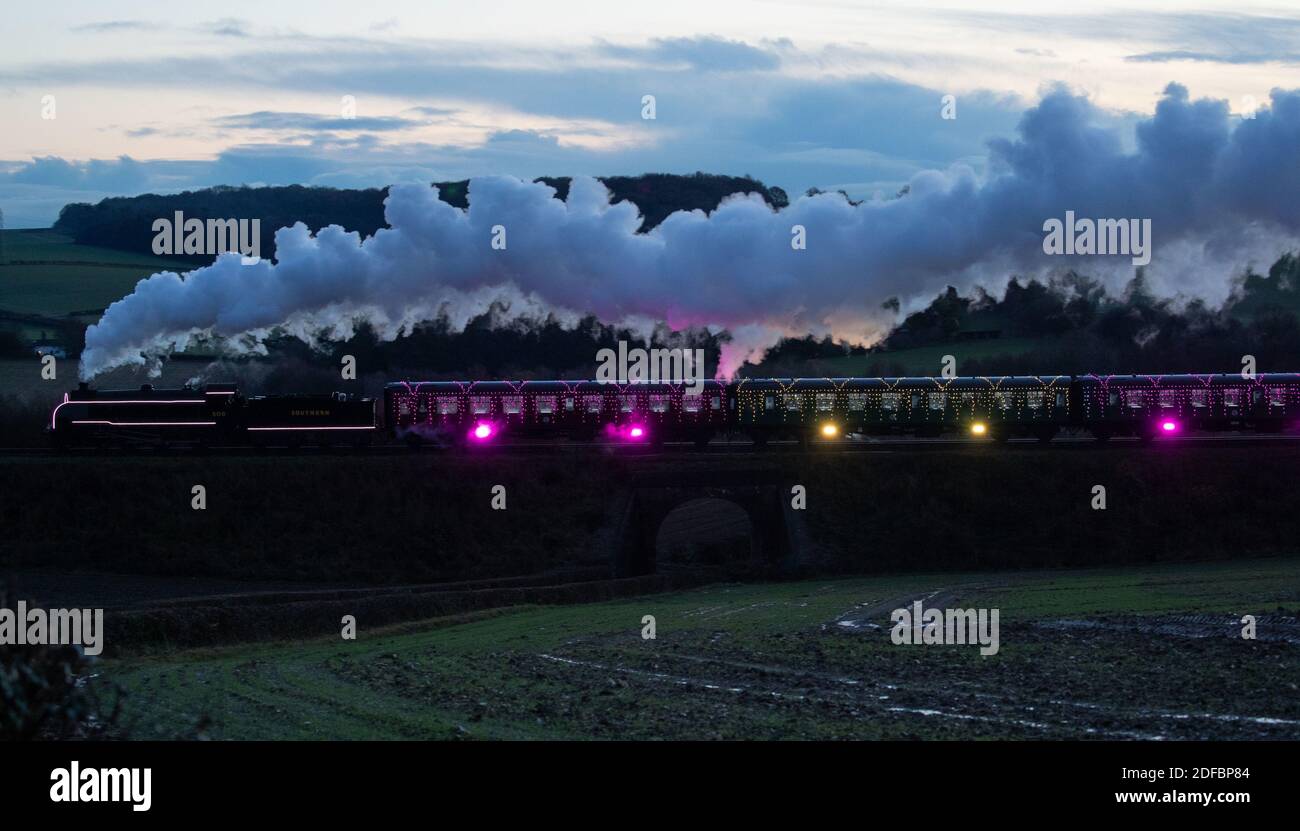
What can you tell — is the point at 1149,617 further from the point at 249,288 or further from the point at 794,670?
the point at 249,288

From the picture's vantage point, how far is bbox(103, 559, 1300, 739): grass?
20.5 metres

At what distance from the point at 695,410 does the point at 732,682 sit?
37.7 meters

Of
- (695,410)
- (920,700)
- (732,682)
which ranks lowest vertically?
(732,682)

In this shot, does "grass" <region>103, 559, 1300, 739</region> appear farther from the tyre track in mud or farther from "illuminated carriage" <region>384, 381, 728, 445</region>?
"illuminated carriage" <region>384, 381, 728, 445</region>

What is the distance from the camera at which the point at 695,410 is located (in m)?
62.2

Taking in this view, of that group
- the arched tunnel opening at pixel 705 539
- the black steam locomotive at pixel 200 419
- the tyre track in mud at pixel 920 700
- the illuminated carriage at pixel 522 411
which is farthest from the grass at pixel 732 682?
the black steam locomotive at pixel 200 419

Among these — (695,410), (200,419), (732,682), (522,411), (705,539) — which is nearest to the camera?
(732,682)

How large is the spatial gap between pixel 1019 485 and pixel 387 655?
105 ft

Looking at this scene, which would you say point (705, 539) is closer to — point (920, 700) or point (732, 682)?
point (732, 682)

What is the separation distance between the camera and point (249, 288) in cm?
6266

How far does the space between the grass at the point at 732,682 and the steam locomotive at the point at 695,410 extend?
25.6 meters

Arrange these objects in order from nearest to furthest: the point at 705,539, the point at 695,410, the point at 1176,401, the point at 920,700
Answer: the point at 920,700 → the point at 695,410 → the point at 1176,401 → the point at 705,539

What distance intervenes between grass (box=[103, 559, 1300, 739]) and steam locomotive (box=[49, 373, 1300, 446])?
83.9 feet

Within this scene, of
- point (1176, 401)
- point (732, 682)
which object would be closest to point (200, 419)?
point (732, 682)
